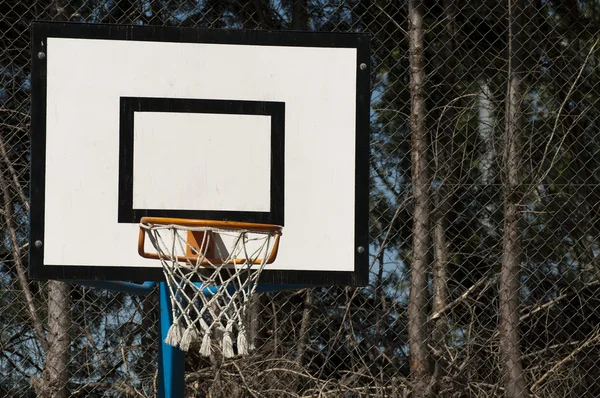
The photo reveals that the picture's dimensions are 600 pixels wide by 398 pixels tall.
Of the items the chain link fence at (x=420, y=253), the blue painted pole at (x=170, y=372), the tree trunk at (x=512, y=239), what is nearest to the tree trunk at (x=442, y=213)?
the chain link fence at (x=420, y=253)

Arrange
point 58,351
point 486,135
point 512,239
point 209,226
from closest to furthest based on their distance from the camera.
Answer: point 209,226 → point 58,351 → point 512,239 → point 486,135

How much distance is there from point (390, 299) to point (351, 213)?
1672 mm

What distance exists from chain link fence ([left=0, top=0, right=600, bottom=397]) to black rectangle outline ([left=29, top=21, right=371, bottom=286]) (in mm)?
1036

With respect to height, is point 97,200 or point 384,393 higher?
point 97,200

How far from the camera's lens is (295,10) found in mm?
5109

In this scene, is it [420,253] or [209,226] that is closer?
[209,226]

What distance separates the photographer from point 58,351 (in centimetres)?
441

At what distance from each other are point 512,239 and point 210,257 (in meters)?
2.14

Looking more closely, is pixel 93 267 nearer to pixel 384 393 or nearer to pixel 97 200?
pixel 97 200

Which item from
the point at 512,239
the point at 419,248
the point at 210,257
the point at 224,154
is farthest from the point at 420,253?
the point at 210,257

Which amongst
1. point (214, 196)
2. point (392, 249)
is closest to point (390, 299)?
point (392, 249)

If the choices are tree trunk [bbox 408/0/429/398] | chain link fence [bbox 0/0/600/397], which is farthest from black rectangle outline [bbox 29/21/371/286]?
tree trunk [bbox 408/0/429/398]

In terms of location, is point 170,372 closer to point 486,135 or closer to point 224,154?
point 224,154

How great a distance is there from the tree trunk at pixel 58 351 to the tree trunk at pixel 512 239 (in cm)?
206
